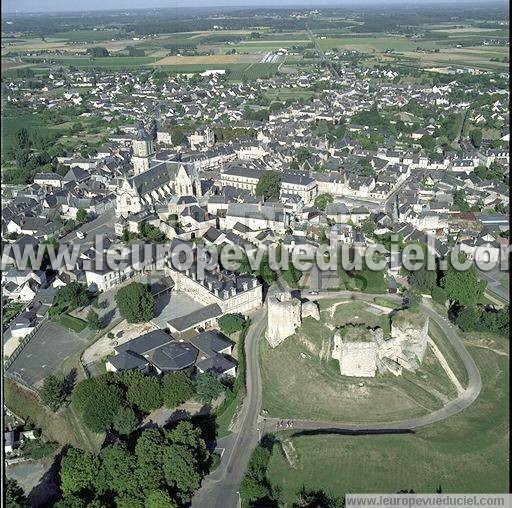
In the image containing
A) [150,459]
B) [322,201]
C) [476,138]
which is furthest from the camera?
[476,138]

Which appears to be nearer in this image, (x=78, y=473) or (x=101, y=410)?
(x=78, y=473)

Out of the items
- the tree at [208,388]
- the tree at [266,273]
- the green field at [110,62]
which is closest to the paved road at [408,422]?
the tree at [208,388]

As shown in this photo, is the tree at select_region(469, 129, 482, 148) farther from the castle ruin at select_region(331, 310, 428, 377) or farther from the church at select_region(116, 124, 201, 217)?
the castle ruin at select_region(331, 310, 428, 377)

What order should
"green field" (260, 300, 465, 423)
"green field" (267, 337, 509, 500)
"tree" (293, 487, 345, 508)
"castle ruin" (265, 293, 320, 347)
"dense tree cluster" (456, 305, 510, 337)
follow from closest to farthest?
1. "tree" (293, 487, 345, 508)
2. "green field" (267, 337, 509, 500)
3. "green field" (260, 300, 465, 423)
4. "castle ruin" (265, 293, 320, 347)
5. "dense tree cluster" (456, 305, 510, 337)

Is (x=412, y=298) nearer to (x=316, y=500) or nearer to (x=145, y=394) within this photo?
(x=316, y=500)

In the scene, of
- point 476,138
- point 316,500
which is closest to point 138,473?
point 316,500

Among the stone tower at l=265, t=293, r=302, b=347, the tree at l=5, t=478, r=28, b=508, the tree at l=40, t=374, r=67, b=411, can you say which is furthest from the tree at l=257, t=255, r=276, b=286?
the tree at l=5, t=478, r=28, b=508

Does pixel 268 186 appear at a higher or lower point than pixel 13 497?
higher
